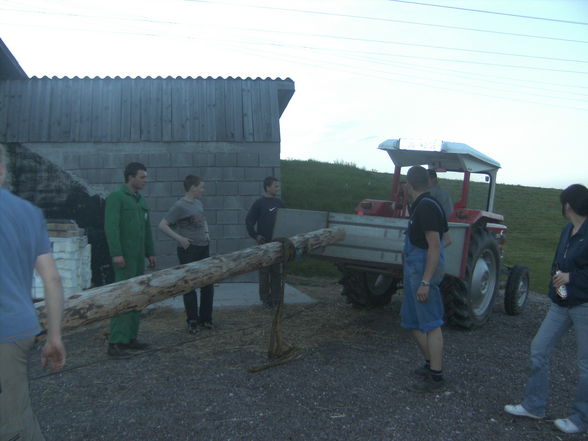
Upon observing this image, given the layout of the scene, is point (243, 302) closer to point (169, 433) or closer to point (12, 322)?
point (169, 433)

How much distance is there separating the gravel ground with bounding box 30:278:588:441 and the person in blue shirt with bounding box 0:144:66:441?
1.57m

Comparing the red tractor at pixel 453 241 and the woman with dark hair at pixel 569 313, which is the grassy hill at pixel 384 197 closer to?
the red tractor at pixel 453 241

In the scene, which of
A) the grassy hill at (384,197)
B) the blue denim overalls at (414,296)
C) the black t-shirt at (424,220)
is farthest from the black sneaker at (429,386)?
the grassy hill at (384,197)

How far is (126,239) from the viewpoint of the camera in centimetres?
522

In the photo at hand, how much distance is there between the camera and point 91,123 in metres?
8.93

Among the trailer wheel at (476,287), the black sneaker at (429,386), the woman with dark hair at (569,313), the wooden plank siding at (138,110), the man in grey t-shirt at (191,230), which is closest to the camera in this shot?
A: the woman with dark hair at (569,313)

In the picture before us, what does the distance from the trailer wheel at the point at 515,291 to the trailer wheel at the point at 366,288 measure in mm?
1537

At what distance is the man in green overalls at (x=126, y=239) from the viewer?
5.07 meters

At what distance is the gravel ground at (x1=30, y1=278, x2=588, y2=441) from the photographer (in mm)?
3590

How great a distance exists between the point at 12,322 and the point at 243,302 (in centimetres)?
590

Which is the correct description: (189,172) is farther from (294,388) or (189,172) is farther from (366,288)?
(294,388)

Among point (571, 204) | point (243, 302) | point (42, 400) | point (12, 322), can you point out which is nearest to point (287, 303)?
point (243, 302)

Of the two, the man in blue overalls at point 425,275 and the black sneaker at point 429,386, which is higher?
the man in blue overalls at point 425,275

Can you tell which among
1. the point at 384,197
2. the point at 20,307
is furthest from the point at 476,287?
the point at 384,197
